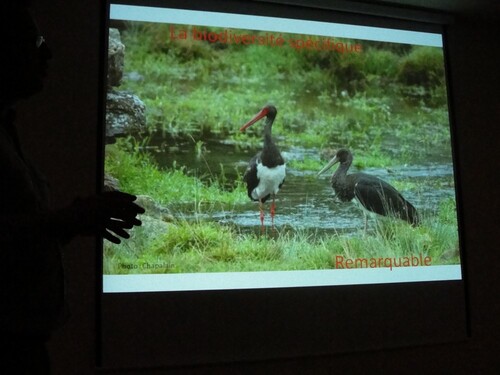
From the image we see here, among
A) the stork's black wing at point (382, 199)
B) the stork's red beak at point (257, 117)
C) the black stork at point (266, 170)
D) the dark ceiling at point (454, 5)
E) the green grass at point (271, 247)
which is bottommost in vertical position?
the green grass at point (271, 247)

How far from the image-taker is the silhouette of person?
95 cm

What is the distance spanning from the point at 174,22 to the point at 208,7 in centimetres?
18

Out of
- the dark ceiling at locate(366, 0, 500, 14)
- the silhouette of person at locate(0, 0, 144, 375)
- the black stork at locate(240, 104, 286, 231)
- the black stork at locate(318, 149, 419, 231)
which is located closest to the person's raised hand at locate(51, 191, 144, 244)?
the silhouette of person at locate(0, 0, 144, 375)

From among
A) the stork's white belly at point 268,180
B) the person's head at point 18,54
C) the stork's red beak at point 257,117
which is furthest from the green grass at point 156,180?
the person's head at point 18,54

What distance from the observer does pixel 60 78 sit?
82.5 inches

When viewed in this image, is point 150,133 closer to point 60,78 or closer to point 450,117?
point 60,78

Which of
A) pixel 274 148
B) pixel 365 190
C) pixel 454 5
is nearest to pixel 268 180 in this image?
pixel 274 148

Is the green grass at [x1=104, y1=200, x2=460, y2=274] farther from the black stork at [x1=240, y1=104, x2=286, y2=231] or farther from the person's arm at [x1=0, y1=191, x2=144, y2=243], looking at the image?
the person's arm at [x1=0, y1=191, x2=144, y2=243]

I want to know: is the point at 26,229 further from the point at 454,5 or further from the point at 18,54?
the point at 454,5

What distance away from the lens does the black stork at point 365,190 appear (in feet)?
7.49

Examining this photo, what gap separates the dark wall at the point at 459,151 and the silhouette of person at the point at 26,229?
1024 mm

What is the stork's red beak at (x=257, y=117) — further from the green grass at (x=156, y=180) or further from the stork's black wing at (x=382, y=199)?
the stork's black wing at (x=382, y=199)

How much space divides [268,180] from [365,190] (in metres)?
0.49

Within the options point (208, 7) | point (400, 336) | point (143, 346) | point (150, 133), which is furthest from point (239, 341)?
point (208, 7)
